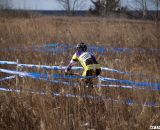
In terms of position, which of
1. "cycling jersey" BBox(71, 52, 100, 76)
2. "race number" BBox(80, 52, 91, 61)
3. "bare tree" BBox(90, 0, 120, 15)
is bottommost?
"cycling jersey" BBox(71, 52, 100, 76)

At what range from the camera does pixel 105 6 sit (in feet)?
118

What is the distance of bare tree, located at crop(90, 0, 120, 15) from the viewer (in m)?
37.0

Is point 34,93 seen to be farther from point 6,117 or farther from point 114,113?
point 114,113

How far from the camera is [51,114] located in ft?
13.6

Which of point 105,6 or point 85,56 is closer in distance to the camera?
point 85,56

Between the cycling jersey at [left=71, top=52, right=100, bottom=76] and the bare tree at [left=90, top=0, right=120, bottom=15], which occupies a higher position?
the bare tree at [left=90, top=0, right=120, bottom=15]

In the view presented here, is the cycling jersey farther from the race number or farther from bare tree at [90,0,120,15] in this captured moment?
bare tree at [90,0,120,15]

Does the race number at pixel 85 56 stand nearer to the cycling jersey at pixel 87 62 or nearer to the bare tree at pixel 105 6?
the cycling jersey at pixel 87 62

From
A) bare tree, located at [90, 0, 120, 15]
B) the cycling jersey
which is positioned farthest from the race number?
bare tree, located at [90, 0, 120, 15]

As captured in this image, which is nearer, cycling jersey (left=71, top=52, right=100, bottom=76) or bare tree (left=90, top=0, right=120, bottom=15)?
cycling jersey (left=71, top=52, right=100, bottom=76)

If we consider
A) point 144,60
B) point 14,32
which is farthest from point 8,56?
point 14,32

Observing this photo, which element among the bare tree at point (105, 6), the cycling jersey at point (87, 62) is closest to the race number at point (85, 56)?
the cycling jersey at point (87, 62)

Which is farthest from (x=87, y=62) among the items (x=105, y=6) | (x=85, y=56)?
(x=105, y=6)

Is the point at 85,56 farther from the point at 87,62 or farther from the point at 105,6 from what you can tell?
the point at 105,6
